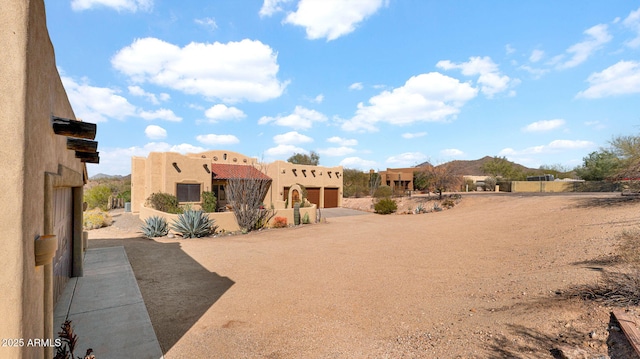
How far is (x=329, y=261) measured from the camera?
9.08 meters

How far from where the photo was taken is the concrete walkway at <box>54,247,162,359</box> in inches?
159

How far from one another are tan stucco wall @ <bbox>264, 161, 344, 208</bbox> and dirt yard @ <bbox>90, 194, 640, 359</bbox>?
15.7 m

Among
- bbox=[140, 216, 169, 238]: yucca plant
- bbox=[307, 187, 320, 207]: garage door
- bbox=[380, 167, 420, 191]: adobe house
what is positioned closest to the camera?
bbox=[140, 216, 169, 238]: yucca plant

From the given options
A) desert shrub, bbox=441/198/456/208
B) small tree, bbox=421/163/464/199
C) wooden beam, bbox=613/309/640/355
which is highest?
small tree, bbox=421/163/464/199

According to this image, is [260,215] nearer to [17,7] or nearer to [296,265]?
[296,265]

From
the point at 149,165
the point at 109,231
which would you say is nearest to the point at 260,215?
the point at 109,231

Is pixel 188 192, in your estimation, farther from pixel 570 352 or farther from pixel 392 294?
pixel 570 352

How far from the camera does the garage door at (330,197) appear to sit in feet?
106

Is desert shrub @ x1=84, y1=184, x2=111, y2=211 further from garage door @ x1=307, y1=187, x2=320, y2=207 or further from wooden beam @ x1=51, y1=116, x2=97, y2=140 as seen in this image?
wooden beam @ x1=51, y1=116, x2=97, y2=140

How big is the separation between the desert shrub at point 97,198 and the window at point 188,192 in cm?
872

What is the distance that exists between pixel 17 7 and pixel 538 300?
7607 millimetres

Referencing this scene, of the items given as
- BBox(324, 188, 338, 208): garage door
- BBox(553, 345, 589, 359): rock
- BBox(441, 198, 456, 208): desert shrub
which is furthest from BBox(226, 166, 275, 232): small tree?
BBox(324, 188, 338, 208): garage door

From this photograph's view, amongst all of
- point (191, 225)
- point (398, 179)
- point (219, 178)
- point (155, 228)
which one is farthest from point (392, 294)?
point (398, 179)

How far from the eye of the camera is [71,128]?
11.9 feet
